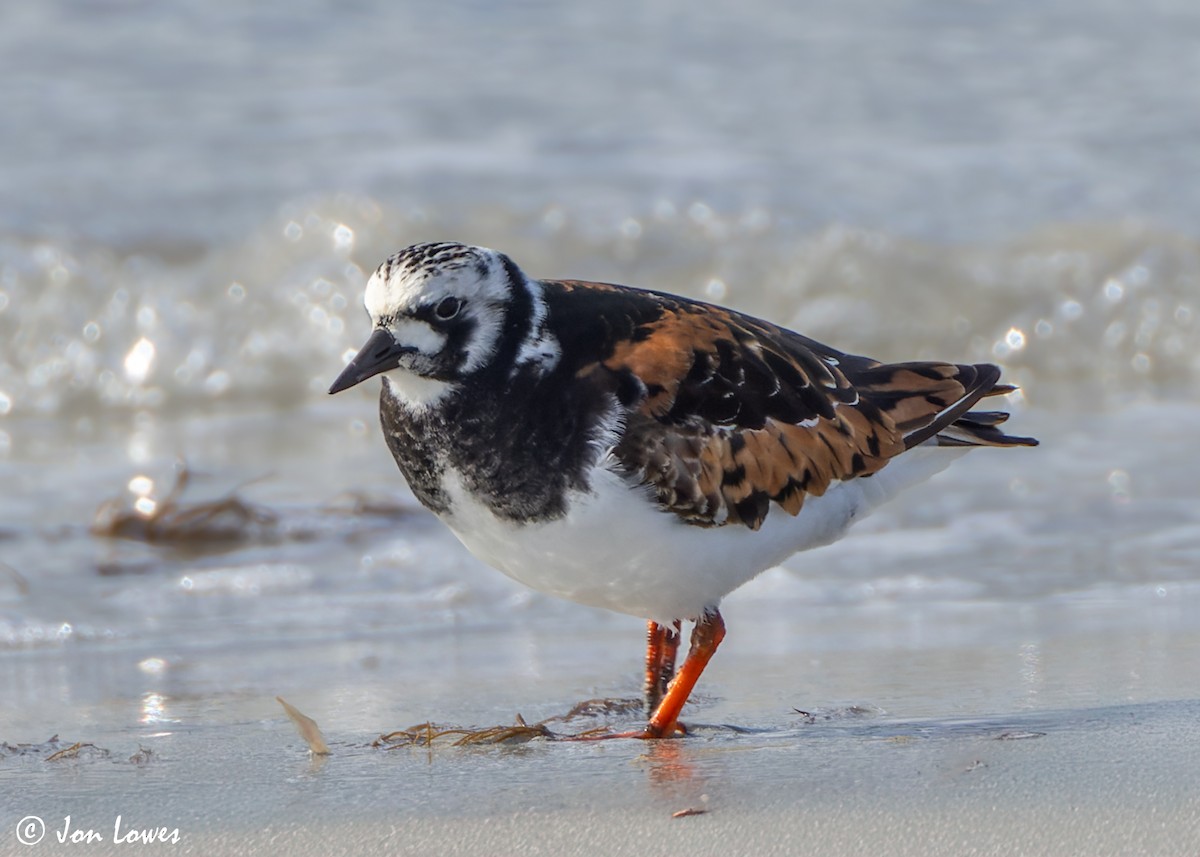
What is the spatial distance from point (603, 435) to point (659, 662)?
0.74 m

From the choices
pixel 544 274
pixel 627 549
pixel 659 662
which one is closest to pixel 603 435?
pixel 627 549

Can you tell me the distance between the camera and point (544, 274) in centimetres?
854

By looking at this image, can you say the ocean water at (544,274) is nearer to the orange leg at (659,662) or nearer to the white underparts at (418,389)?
the orange leg at (659,662)

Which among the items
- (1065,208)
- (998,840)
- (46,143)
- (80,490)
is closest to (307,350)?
(80,490)

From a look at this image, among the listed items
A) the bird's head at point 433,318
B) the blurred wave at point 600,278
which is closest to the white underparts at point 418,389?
the bird's head at point 433,318

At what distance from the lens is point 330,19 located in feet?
36.7

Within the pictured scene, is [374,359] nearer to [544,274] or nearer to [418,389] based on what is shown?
[418,389]

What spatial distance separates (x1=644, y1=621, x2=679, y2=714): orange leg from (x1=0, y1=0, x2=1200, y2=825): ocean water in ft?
0.53

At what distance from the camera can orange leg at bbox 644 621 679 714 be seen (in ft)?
12.0

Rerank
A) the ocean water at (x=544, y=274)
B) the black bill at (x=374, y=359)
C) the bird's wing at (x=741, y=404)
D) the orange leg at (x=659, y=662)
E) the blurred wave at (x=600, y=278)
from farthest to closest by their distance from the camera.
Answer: the blurred wave at (x=600, y=278)
the ocean water at (x=544, y=274)
the orange leg at (x=659, y=662)
the bird's wing at (x=741, y=404)
the black bill at (x=374, y=359)

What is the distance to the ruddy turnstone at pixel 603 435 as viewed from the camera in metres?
3.11

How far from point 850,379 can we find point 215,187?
607cm

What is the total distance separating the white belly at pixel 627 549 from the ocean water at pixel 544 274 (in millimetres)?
377

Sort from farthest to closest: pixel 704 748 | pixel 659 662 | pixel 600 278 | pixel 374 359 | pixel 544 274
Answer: pixel 544 274 < pixel 600 278 < pixel 659 662 < pixel 704 748 < pixel 374 359
